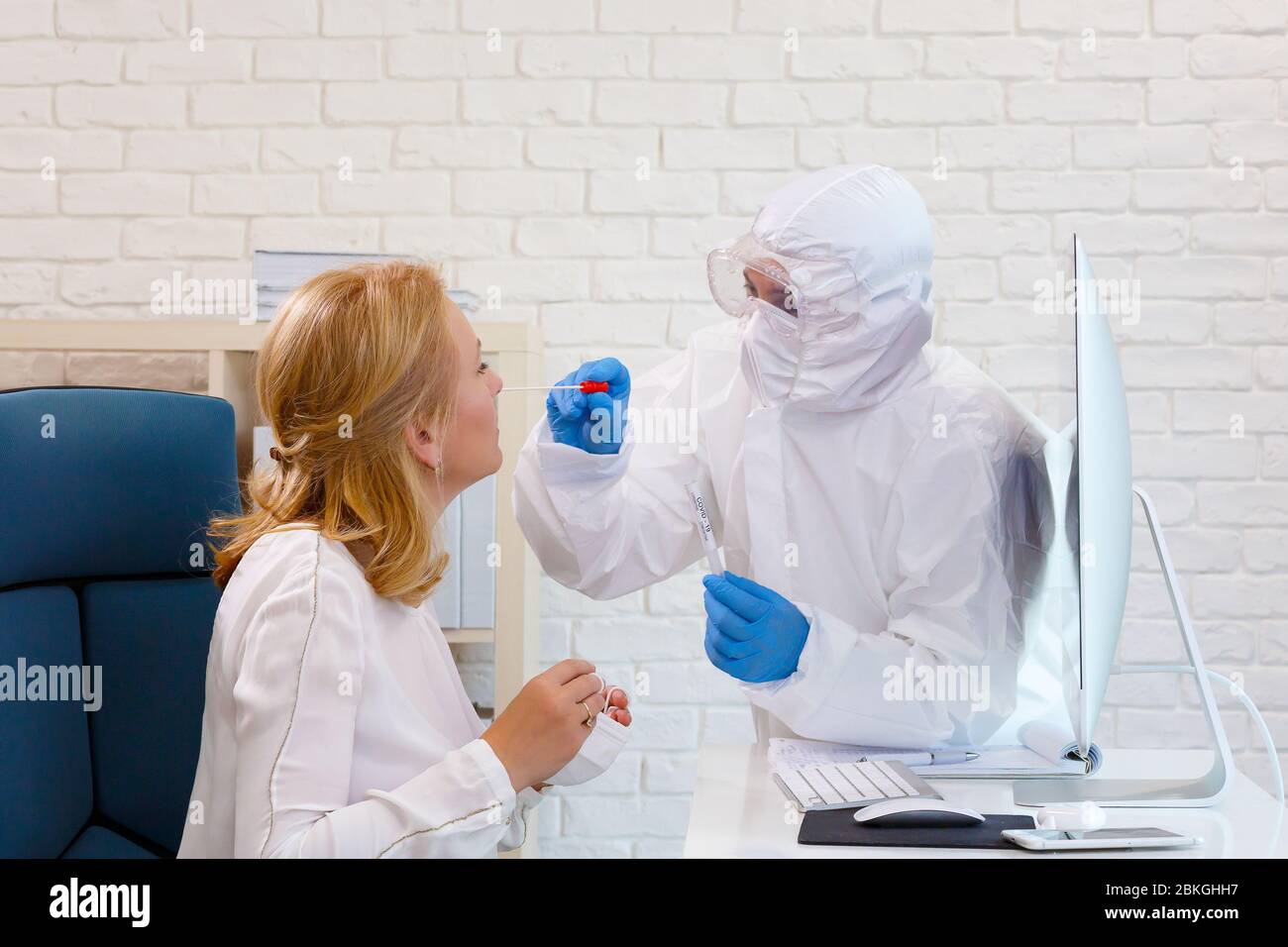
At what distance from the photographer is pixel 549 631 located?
84.4 inches

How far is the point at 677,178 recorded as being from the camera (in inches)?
83.4

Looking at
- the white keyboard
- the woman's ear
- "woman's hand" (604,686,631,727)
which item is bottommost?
the white keyboard

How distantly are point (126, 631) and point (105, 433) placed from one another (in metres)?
0.21

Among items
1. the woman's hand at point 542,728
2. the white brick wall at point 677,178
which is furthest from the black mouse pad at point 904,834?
the white brick wall at point 677,178

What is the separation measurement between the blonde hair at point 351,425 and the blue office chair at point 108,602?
134mm

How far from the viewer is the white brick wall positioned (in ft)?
6.77

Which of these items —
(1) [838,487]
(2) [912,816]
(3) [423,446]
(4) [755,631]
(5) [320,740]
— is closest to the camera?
(5) [320,740]

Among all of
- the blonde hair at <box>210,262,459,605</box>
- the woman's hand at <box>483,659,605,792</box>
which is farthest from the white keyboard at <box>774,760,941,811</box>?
the blonde hair at <box>210,262,459,605</box>

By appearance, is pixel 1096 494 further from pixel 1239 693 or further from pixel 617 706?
pixel 617 706

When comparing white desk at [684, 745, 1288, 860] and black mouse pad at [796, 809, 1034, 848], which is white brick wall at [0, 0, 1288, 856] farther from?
black mouse pad at [796, 809, 1034, 848]

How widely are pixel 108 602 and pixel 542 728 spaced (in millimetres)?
501

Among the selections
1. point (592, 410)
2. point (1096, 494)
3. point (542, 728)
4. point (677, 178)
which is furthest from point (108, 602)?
point (677, 178)
